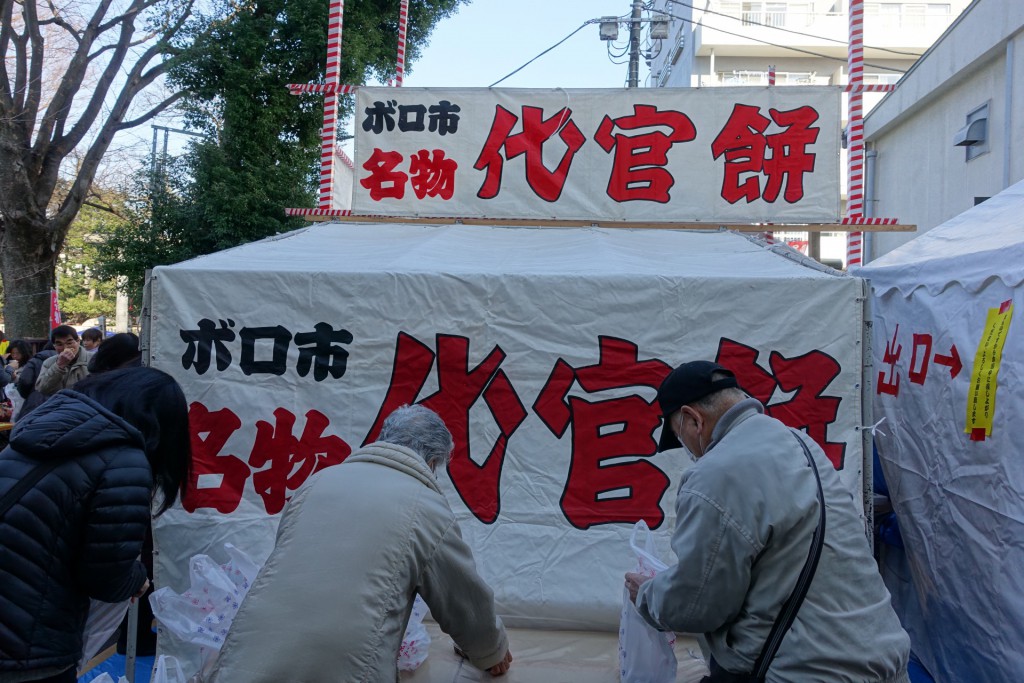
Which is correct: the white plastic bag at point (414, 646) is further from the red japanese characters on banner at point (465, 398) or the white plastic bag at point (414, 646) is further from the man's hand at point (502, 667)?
the red japanese characters on banner at point (465, 398)

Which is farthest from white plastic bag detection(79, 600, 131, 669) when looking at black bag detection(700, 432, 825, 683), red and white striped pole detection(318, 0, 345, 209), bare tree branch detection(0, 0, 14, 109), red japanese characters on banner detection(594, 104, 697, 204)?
bare tree branch detection(0, 0, 14, 109)

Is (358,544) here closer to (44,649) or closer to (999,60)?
(44,649)

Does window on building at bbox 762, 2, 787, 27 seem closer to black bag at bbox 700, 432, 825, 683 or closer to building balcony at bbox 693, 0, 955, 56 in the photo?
building balcony at bbox 693, 0, 955, 56

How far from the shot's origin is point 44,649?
6.86ft

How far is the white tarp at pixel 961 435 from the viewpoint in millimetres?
3256

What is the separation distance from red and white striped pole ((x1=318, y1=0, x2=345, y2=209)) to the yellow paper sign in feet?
13.4

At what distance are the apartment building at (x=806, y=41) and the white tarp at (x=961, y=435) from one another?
19.4 meters

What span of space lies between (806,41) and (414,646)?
25.5 metres

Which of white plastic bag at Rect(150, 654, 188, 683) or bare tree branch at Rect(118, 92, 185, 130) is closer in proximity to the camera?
white plastic bag at Rect(150, 654, 188, 683)

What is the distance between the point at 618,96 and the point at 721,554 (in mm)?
3917

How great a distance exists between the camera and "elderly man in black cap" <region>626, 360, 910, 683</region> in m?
1.92

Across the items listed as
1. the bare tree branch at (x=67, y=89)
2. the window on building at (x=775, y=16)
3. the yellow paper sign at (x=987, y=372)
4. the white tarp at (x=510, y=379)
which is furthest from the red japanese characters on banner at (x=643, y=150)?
the window on building at (x=775, y=16)

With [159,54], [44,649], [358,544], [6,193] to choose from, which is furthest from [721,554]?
[159,54]

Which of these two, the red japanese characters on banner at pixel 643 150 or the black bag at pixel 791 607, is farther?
the red japanese characters on banner at pixel 643 150
